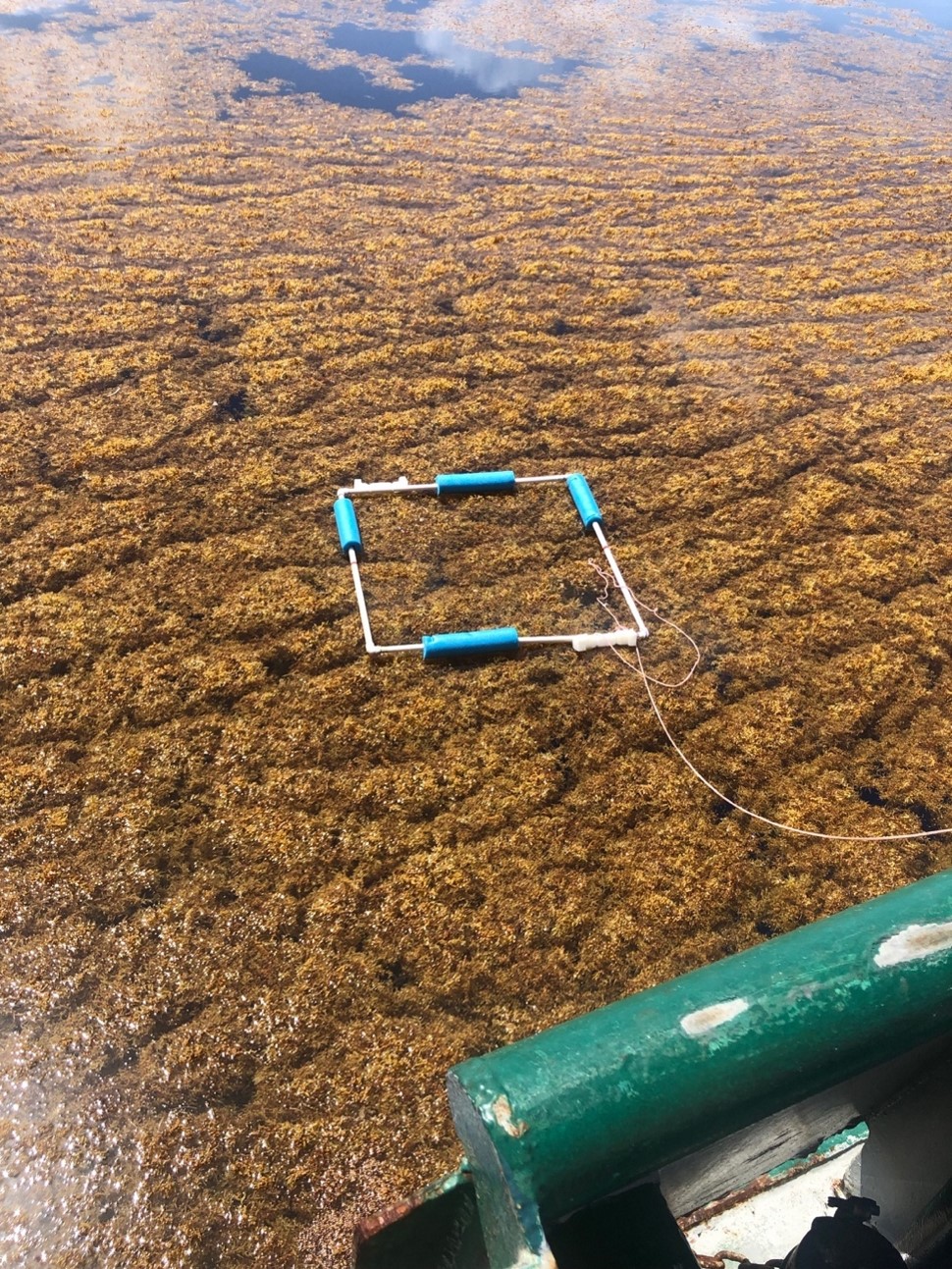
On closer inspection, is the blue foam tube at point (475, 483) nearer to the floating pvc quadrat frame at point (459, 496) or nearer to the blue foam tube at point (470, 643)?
the floating pvc quadrat frame at point (459, 496)

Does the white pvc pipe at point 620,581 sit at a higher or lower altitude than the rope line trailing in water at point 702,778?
higher

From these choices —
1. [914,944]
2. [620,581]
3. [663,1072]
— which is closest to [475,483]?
[620,581]

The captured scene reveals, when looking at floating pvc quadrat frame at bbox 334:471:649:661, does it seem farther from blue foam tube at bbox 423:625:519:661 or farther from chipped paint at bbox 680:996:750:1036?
chipped paint at bbox 680:996:750:1036

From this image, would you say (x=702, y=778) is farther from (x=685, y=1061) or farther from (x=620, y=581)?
(x=685, y=1061)

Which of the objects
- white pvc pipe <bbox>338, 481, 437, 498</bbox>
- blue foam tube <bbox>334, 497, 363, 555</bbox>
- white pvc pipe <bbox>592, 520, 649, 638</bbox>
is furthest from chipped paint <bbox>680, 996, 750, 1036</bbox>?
white pvc pipe <bbox>338, 481, 437, 498</bbox>

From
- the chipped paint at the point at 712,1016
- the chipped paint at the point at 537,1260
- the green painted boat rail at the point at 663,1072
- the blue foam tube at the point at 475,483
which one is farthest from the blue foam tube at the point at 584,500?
the chipped paint at the point at 537,1260
